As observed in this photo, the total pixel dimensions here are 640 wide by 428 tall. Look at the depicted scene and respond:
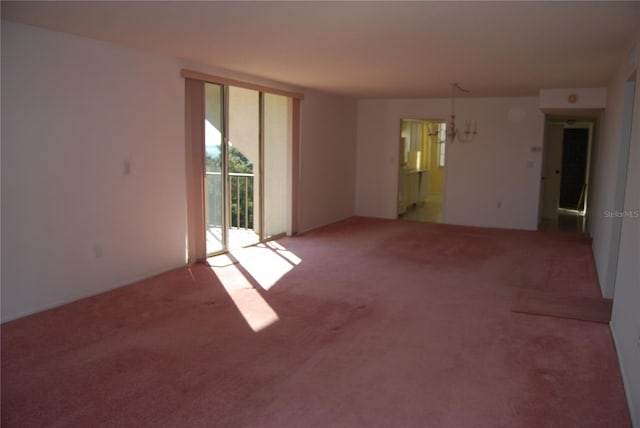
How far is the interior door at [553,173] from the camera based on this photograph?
34.2ft

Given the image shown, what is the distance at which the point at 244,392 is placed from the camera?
2.88 m

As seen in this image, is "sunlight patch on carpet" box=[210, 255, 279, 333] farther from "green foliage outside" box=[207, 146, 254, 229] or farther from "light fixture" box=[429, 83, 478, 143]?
"light fixture" box=[429, 83, 478, 143]

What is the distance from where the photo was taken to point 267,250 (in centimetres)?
673

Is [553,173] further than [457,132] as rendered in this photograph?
Yes

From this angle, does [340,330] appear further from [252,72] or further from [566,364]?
[252,72]

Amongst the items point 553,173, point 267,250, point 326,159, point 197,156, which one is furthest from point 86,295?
point 553,173

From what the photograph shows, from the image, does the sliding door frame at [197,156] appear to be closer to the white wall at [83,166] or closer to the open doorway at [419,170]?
the white wall at [83,166]

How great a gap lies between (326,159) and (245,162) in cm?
189

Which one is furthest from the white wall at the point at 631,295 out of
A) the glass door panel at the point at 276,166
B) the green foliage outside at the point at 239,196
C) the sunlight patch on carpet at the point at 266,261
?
the glass door panel at the point at 276,166

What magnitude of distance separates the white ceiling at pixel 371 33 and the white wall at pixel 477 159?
2.50m

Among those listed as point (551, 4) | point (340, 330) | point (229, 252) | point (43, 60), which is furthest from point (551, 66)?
point (43, 60)

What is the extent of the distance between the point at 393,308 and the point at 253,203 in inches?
137

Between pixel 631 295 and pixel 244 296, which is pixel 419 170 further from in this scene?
pixel 631 295

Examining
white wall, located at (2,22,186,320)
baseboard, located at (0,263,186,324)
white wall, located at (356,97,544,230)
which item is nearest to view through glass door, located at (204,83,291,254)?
white wall, located at (2,22,186,320)
